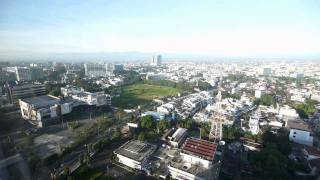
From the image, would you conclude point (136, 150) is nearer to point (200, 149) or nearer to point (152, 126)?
point (200, 149)

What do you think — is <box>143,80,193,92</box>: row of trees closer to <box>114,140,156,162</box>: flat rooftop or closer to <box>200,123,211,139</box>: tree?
<box>200,123,211,139</box>: tree

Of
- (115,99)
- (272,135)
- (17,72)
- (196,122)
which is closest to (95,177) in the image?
(196,122)

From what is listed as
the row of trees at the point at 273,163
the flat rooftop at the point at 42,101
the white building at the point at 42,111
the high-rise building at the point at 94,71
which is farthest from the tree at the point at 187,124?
the high-rise building at the point at 94,71

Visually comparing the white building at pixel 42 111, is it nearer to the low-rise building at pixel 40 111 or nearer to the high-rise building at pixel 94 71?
the low-rise building at pixel 40 111

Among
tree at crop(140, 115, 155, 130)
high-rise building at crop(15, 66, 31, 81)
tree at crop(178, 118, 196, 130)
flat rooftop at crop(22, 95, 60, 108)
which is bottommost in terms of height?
tree at crop(178, 118, 196, 130)

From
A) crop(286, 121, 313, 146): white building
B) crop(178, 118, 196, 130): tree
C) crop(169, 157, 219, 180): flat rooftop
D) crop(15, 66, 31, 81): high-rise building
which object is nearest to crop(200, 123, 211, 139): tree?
crop(178, 118, 196, 130): tree

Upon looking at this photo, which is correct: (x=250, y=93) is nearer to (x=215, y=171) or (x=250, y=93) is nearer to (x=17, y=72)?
(x=215, y=171)
